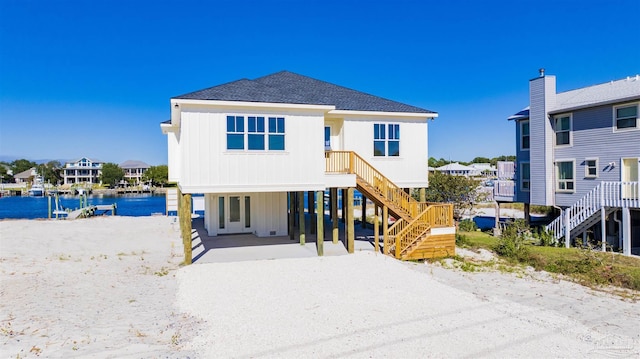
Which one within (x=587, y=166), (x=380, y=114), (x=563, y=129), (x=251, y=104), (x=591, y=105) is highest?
(x=591, y=105)

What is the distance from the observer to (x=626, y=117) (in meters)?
19.2

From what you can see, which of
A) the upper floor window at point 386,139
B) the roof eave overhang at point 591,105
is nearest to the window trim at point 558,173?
the roof eave overhang at point 591,105

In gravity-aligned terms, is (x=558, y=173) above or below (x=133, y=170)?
below

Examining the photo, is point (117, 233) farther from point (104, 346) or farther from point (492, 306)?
point (492, 306)

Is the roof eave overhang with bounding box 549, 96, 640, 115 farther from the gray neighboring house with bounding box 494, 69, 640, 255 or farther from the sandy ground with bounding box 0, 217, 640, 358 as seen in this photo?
the sandy ground with bounding box 0, 217, 640, 358

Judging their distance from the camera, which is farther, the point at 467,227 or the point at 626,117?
the point at 467,227

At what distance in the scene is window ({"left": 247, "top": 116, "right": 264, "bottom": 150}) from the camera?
46.8 feet

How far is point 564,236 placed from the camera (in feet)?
66.9

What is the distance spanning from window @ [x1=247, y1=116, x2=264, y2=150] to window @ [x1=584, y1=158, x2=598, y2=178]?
657 inches

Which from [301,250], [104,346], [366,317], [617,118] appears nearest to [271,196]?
[301,250]

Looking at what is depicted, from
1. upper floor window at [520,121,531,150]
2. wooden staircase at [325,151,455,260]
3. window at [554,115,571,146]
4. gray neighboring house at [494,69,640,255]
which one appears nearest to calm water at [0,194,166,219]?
wooden staircase at [325,151,455,260]

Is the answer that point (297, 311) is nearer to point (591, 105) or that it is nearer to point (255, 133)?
point (255, 133)

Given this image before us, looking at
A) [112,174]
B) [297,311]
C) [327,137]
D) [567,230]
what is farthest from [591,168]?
[112,174]

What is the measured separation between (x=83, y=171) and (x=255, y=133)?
132464 mm
